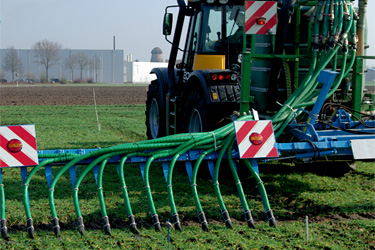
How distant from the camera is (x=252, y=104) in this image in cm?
650

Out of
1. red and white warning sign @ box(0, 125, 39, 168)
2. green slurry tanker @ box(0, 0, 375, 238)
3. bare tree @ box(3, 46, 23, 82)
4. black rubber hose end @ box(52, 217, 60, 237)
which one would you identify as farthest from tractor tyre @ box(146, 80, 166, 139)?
bare tree @ box(3, 46, 23, 82)

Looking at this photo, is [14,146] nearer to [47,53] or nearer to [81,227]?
[81,227]

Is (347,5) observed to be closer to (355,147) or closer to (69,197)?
(355,147)

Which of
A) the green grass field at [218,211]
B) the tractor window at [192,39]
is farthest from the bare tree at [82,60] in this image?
the green grass field at [218,211]

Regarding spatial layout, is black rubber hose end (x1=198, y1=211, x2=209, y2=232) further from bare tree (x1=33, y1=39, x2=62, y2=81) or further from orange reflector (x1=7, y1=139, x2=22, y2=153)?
bare tree (x1=33, y1=39, x2=62, y2=81)

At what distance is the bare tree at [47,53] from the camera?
75325mm

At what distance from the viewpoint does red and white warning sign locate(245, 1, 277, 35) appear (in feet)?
20.0

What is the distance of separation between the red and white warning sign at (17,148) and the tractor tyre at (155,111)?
13.3ft

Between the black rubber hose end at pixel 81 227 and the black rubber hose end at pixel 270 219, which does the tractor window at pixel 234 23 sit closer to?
the black rubber hose end at pixel 270 219

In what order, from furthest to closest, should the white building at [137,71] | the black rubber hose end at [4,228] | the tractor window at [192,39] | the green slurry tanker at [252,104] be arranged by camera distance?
the white building at [137,71] → the tractor window at [192,39] → the green slurry tanker at [252,104] → the black rubber hose end at [4,228]

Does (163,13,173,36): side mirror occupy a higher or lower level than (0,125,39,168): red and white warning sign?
higher

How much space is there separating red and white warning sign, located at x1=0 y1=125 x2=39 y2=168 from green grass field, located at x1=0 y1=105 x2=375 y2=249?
1.90ft

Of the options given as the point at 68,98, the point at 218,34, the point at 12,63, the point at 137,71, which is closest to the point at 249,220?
the point at 218,34

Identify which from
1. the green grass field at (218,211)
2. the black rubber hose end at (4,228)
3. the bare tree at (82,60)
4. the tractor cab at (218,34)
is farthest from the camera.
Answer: the bare tree at (82,60)
